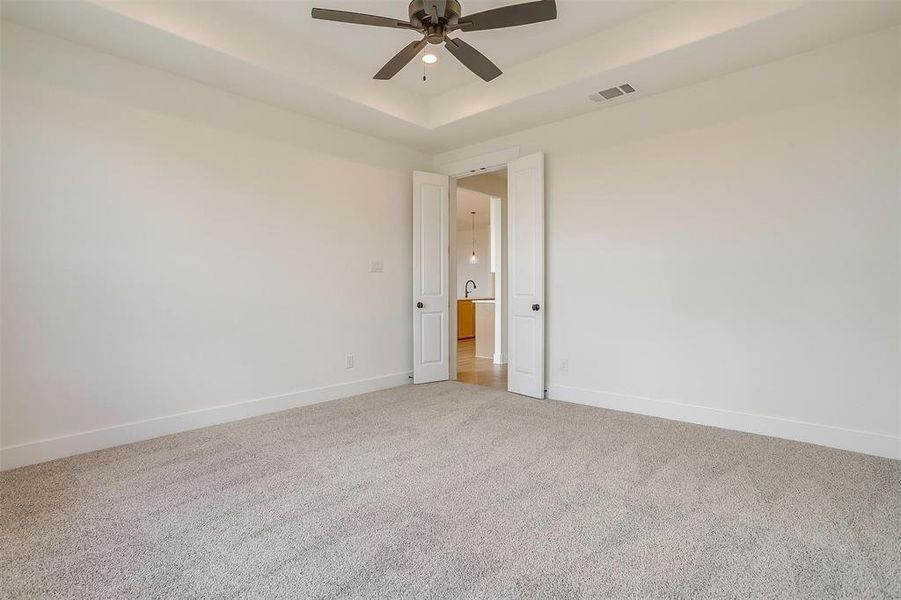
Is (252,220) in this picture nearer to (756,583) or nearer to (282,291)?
(282,291)

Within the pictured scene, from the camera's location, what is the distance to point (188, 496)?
7.42 feet

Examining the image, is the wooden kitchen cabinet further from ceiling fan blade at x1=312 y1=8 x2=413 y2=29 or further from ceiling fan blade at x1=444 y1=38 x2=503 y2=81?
ceiling fan blade at x1=312 y1=8 x2=413 y2=29

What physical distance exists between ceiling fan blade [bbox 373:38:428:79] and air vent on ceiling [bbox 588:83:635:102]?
5.34 feet

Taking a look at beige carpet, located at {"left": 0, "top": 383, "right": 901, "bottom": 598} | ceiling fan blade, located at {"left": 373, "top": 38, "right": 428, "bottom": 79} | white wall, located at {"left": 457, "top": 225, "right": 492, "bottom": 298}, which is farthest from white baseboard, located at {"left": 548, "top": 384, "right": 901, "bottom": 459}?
white wall, located at {"left": 457, "top": 225, "right": 492, "bottom": 298}

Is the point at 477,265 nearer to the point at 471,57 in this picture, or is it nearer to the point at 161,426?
the point at 471,57

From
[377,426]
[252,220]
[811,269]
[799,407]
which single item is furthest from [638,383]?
[252,220]

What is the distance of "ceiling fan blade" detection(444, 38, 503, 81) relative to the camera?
258 centimetres

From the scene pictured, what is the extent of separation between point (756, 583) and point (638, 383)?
229 cm

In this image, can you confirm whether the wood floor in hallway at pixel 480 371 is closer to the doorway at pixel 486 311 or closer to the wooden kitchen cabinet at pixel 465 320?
the doorway at pixel 486 311

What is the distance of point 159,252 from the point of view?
10.5 ft

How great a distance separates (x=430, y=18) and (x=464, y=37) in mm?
1000

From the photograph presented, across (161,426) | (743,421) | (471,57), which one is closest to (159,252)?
(161,426)

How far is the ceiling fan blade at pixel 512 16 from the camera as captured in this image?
2.30 metres

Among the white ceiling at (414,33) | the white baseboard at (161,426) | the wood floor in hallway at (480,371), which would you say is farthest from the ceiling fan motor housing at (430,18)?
the wood floor in hallway at (480,371)
